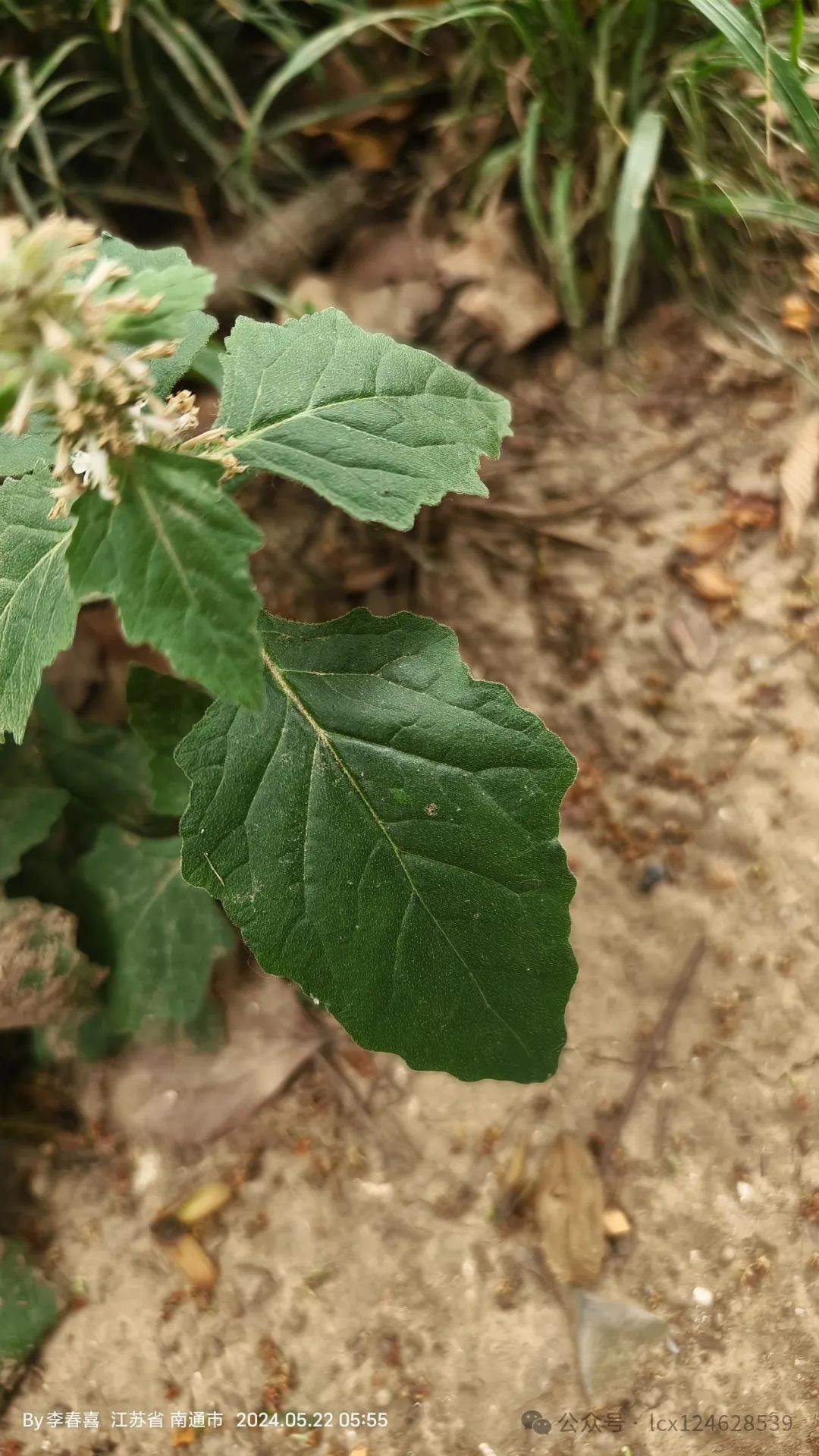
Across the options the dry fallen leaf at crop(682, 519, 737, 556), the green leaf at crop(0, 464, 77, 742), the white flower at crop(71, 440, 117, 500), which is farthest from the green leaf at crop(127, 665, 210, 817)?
the dry fallen leaf at crop(682, 519, 737, 556)

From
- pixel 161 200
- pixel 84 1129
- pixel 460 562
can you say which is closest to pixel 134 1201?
pixel 84 1129

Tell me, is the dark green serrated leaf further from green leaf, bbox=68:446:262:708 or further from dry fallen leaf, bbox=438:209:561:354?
dry fallen leaf, bbox=438:209:561:354

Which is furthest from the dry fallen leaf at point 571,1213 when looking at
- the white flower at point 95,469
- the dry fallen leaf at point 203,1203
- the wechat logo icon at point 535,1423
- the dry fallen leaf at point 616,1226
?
the white flower at point 95,469

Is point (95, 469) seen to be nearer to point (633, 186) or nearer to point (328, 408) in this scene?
Result: point (328, 408)

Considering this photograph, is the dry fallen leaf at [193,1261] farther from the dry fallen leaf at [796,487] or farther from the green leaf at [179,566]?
the dry fallen leaf at [796,487]

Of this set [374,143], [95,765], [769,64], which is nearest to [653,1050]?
[95,765]

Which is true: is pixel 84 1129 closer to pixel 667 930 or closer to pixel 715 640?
pixel 667 930
